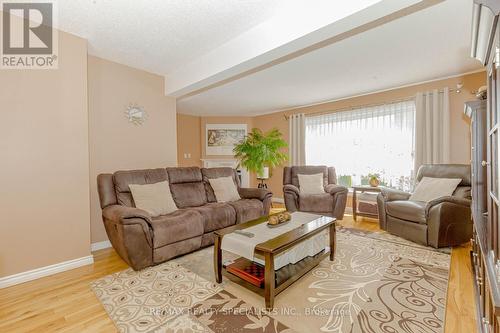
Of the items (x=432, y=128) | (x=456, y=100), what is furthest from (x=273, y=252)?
(x=456, y=100)

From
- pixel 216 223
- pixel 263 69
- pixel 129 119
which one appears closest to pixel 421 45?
pixel 263 69

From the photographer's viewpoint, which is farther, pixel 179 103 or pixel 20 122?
pixel 179 103

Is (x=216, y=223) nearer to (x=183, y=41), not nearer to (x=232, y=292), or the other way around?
(x=232, y=292)

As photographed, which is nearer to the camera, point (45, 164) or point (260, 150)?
point (45, 164)

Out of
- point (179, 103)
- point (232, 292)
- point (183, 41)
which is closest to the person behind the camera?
point (232, 292)

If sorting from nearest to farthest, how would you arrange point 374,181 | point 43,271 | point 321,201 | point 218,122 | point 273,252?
point 273,252
point 43,271
point 321,201
point 374,181
point 218,122

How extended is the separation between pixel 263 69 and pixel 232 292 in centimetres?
288

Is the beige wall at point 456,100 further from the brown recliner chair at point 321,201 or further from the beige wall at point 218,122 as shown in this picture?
the beige wall at point 218,122

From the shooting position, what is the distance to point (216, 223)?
3.05 meters

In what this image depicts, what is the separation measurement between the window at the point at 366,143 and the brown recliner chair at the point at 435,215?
3.14 ft

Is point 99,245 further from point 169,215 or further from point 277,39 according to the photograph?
point 277,39

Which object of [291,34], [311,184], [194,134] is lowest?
[311,184]

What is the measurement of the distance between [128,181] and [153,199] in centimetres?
40

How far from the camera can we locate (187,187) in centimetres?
356
